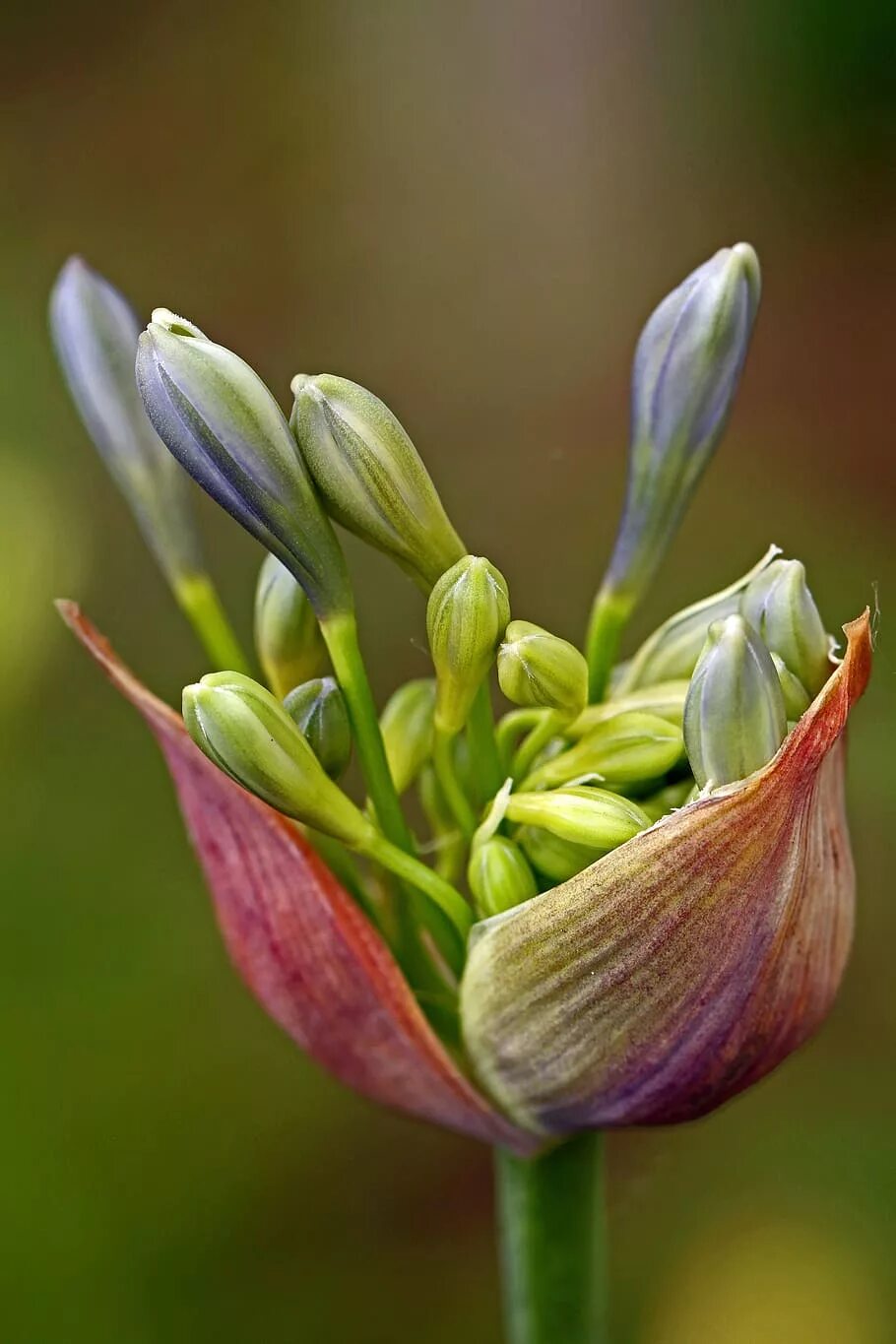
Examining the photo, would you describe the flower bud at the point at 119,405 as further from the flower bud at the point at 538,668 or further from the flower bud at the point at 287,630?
the flower bud at the point at 538,668

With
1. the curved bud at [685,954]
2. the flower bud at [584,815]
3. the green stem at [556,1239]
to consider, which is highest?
the flower bud at [584,815]

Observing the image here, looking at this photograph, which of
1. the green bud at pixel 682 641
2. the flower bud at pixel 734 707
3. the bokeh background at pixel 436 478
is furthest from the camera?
the bokeh background at pixel 436 478

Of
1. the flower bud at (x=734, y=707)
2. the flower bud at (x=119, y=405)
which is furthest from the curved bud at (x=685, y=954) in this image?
the flower bud at (x=119, y=405)

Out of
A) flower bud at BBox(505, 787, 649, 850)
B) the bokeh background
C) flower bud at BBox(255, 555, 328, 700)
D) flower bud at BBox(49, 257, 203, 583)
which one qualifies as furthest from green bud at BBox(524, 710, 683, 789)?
the bokeh background

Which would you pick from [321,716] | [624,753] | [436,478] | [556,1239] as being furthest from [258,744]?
[436,478]

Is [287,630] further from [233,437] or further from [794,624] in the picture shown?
[794,624]

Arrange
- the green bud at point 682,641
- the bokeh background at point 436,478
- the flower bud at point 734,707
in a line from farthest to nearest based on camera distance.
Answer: the bokeh background at point 436,478
the green bud at point 682,641
the flower bud at point 734,707

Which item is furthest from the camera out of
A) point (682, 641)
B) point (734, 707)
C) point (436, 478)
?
point (436, 478)
